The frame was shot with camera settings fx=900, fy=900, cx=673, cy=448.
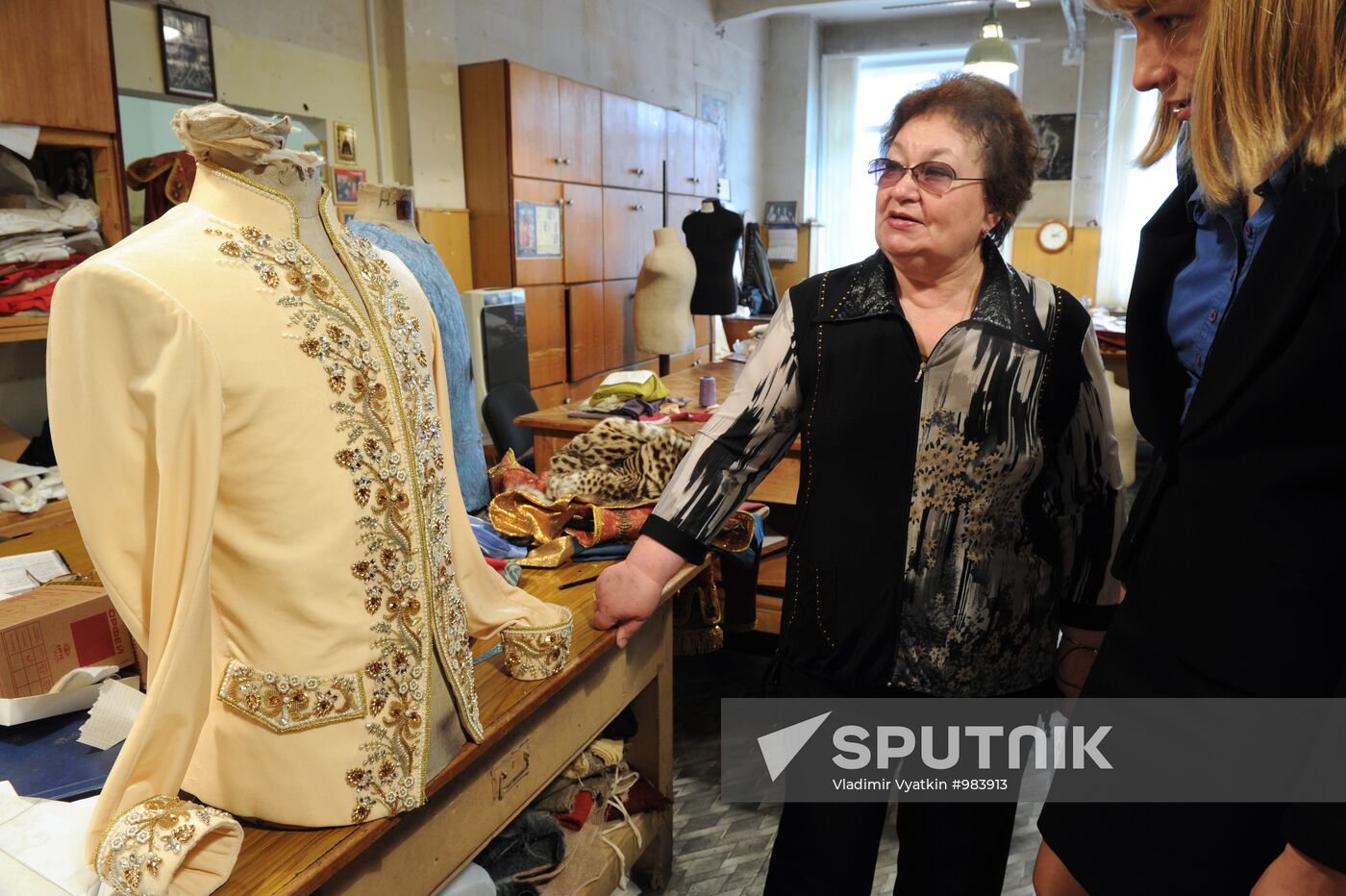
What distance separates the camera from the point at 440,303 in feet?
7.25

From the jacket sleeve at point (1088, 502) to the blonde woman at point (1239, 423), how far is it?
46 cm

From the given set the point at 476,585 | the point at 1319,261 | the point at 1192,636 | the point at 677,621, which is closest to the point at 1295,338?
the point at 1319,261

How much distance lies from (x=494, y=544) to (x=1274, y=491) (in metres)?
1.41

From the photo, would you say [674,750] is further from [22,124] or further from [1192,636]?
[22,124]

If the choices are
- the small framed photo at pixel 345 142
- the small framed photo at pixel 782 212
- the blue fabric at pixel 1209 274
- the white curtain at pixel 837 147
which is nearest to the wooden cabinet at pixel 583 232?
the small framed photo at pixel 345 142

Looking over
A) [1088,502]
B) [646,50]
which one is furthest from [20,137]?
[646,50]

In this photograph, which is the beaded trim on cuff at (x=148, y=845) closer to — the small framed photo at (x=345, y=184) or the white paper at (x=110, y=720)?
the white paper at (x=110, y=720)

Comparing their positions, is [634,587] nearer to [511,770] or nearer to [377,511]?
[511,770]

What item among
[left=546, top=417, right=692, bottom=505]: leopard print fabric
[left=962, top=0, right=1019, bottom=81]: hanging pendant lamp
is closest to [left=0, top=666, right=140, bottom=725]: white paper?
[left=546, top=417, right=692, bottom=505]: leopard print fabric

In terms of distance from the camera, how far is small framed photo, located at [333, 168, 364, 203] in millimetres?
4168

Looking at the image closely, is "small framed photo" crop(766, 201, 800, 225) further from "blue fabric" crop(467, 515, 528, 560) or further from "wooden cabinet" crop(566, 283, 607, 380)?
"blue fabric" crop(467, 515, 528, 560)

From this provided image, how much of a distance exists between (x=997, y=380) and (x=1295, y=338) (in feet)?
2.02

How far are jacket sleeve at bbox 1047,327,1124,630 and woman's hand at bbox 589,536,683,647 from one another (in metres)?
0.62

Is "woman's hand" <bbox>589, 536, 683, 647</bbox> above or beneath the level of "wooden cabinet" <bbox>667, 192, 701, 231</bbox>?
beneath
